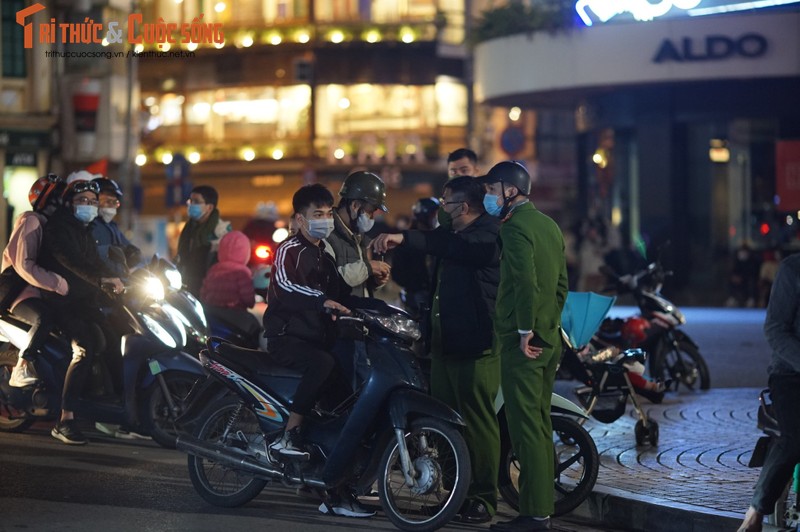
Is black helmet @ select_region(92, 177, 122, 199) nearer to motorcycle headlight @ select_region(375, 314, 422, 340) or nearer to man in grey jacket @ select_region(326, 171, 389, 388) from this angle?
man in grey jacket @ select_region(326, 171, 389, 388)

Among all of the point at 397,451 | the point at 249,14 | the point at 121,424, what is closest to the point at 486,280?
the point at 397,451

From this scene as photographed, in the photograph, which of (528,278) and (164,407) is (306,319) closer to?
(528,278)

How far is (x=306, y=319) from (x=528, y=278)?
134cm

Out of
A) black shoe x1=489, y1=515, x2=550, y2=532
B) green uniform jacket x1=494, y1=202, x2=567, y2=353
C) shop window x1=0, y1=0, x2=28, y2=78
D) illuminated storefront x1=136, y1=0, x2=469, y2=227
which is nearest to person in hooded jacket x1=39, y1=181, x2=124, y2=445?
green uniform jacket x1=494, y1=202, x2=567, y2=353

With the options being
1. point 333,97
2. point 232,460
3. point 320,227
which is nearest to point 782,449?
point 320,227

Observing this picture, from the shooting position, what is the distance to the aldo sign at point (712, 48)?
84.8 ft

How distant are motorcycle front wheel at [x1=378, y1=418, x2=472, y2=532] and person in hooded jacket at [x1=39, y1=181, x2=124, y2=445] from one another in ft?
12.0

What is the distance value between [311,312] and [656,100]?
70.2 ft

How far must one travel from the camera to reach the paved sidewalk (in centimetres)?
778

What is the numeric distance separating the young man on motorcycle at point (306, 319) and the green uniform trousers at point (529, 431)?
0.99 meters

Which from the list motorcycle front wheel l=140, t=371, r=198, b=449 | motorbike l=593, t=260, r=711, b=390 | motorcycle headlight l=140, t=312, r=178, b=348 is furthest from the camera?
motorbike l=593, t=260, r=711, b=390

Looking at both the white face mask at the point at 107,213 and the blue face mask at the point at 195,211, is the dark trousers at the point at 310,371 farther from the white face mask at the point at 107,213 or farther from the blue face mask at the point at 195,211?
the blue face mask at the point at 195,211

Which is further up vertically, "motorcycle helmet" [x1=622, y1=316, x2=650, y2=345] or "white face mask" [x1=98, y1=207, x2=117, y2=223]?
"white face mask" [x1=98, y1=207, x2=117, y2=223]

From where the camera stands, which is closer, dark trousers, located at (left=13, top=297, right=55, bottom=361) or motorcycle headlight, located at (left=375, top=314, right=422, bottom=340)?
motorcycle headlight, located at (left=375, top=314, right=422, bottom=340)
